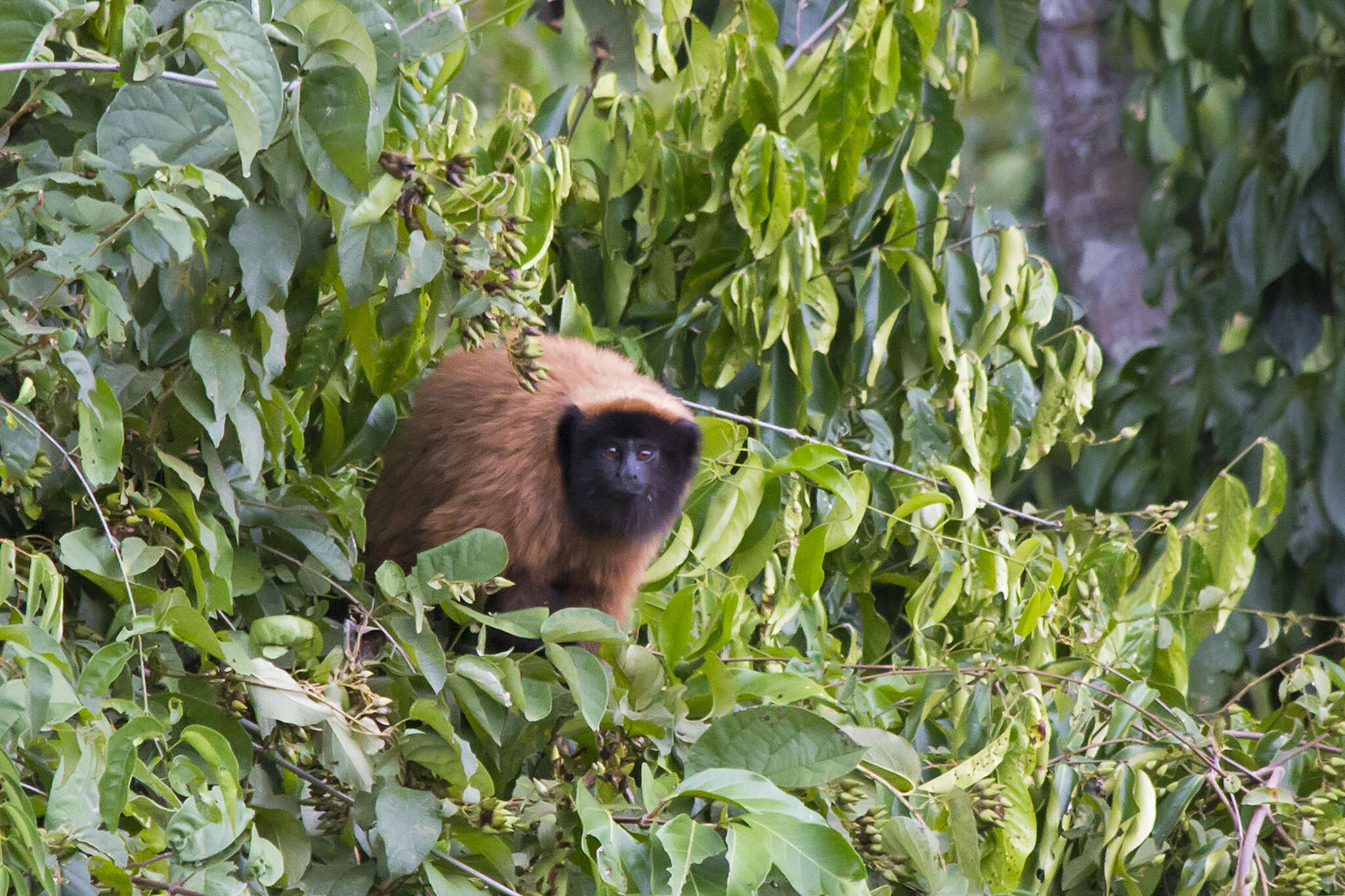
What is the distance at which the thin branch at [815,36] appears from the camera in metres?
3.13

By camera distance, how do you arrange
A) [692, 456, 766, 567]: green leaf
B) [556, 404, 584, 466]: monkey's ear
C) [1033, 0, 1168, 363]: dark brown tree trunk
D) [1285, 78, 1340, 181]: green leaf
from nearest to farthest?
[692, 456, 766, 567]: green leaf
[556, 404, 584, 466]: monkey's ear
[1285, 78, 1340, 181]: green leaf
[1033, 0, 1168, 363]: dark brown tree trunk

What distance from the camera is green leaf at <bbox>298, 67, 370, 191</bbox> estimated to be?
5.26 feet

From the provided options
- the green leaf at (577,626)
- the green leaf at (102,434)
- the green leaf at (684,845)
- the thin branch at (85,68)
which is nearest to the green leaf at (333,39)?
the thin branch at (85,68)

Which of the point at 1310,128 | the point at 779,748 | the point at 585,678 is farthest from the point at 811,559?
the point at 1310,128

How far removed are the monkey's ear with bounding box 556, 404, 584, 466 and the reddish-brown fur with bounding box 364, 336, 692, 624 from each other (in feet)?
0.04

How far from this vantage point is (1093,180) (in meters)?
5.84

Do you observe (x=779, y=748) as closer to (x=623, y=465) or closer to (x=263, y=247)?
(x=263, y=247)

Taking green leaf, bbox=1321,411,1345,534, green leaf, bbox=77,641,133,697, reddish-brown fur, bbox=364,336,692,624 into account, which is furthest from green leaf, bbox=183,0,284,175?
green leaf, bbox=1321,411,1345,534

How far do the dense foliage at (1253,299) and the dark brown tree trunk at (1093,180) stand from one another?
0.44 meters

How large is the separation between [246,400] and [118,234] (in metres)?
0.34

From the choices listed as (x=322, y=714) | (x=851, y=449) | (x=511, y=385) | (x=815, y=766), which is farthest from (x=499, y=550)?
(x=851, y=449)

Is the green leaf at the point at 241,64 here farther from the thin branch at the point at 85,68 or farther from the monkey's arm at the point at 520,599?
the monkey's arm at the point at 520,599

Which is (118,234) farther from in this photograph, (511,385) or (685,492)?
(685,492)

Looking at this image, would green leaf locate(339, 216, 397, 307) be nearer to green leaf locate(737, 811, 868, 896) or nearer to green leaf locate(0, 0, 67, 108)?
green leaf locate(0, 0, 67, 108)
